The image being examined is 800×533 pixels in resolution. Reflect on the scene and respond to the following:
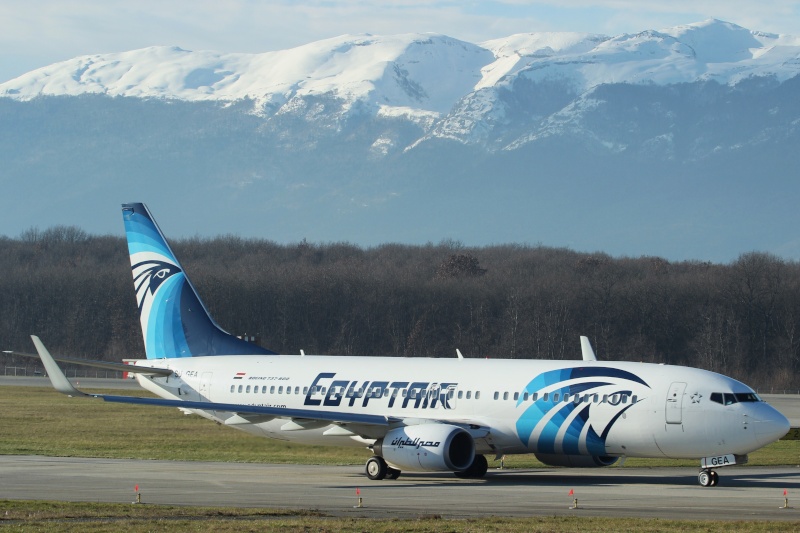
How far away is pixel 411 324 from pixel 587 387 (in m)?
89.6

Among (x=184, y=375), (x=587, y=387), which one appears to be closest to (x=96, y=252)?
(x=184, y=375)

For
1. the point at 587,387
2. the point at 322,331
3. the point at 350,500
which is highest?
the point at 322,331

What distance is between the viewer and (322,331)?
12850 centimetres

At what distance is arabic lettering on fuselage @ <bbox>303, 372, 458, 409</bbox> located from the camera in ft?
124

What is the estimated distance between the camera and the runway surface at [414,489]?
94.8 ft

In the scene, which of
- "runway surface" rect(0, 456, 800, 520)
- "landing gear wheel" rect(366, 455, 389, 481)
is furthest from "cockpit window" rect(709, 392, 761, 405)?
"landing gear wheel" rect(366, 455, 389, 481)

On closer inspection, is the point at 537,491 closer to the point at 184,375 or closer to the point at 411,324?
the point at 184,375

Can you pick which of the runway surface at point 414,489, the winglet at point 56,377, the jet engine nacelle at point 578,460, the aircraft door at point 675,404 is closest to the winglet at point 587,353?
the runway surface at point 414,489

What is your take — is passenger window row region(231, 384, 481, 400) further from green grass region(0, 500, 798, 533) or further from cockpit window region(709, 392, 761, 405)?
green grass region(0, 500, 798, 533)

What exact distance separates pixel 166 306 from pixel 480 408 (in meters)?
13.3

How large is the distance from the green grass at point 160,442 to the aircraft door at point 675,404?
29.6 feet

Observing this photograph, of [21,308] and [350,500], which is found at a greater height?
[21,308]

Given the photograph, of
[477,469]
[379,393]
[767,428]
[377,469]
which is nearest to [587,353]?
[477,469]

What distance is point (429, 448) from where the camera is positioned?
34906mm
